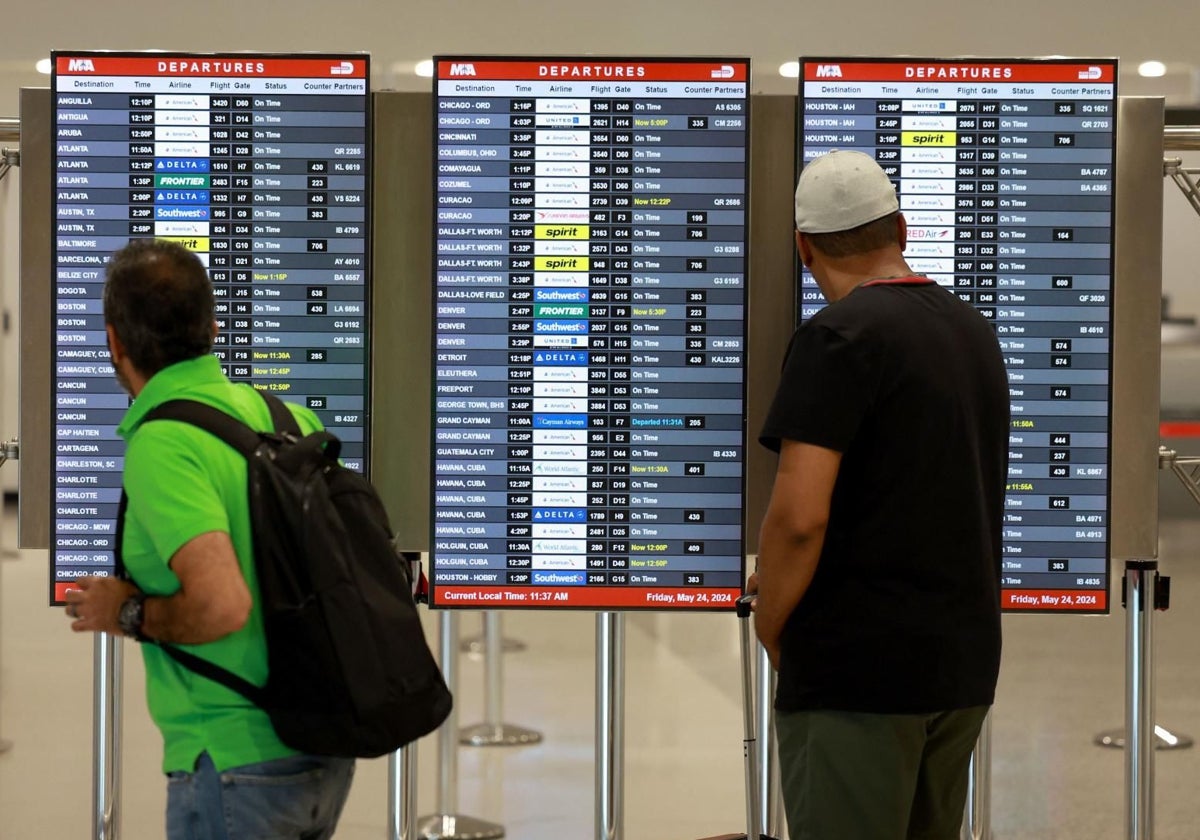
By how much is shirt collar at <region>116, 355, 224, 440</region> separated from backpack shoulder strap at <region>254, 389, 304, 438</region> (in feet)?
0.34

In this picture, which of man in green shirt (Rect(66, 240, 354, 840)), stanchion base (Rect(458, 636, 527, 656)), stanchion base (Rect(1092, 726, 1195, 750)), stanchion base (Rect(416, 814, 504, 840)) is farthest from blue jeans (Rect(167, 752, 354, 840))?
stanchion base (Rect(458, 636, 527, 656))

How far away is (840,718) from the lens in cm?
229

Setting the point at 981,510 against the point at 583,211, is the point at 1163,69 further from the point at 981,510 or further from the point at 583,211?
the point at 981,510

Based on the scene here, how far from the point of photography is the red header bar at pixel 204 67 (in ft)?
10.9

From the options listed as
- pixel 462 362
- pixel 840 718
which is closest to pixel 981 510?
pixel 840 718

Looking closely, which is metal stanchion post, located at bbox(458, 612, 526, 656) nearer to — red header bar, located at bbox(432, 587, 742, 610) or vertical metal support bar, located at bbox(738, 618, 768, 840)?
red header bar, located at bbox(432, 587, 742, 610)

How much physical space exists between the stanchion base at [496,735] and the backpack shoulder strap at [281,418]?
406 centimetres

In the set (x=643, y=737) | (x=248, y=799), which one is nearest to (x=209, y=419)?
(x=248, y=799)

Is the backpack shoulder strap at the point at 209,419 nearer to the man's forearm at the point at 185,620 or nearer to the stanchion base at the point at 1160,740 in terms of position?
the man's forearm at the point at 185,620

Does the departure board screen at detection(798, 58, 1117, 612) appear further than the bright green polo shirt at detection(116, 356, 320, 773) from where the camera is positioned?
Yes

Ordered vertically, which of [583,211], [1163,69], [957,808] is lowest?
[957,808]

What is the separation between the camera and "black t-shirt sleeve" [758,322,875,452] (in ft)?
7.15

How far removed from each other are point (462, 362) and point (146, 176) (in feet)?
2.72

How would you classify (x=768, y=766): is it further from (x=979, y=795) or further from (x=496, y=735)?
(x=496, y=735)
